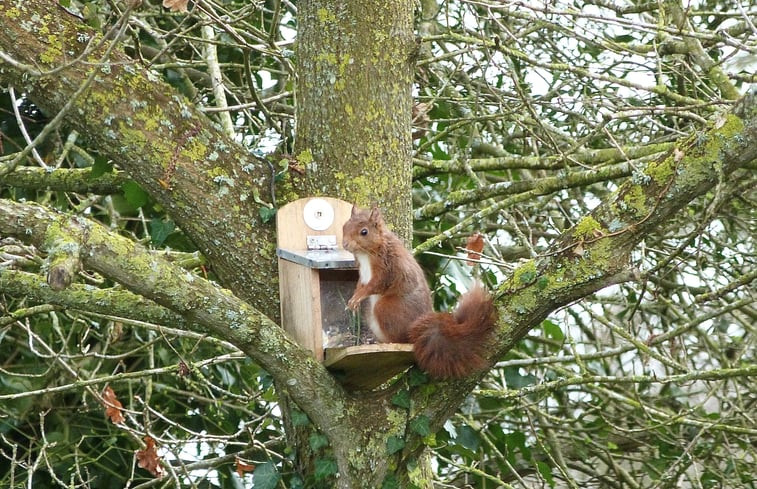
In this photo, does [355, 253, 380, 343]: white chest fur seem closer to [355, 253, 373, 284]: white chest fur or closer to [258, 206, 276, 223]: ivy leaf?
[355, 253, 373, 284]: white chest fur

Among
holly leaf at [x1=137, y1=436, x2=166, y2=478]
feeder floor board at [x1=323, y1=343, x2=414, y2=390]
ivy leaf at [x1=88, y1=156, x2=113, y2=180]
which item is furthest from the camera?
holly leaf at [x1=137, y1=436, x2=166, y2=478]

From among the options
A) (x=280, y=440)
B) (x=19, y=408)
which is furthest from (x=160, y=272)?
(x=19, y=408)

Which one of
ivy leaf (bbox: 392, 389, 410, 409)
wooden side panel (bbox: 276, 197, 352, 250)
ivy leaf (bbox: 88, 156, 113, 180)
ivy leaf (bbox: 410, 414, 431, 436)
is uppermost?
ivy leaf (bbox: 88, 156, 113, 180)

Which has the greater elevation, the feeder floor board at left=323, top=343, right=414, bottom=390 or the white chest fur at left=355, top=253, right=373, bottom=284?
the white chest fur at left=355, top=253, right=373, bottom=284

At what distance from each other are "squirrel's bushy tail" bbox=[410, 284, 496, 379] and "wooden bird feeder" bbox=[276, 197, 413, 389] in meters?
0.07

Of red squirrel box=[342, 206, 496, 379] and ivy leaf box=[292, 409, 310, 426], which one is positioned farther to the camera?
ivy leaf box=[292, 409, 310, 426]

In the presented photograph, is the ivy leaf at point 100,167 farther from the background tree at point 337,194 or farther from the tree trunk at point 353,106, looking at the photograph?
the tree trunk at point 353,106

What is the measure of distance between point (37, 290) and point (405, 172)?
141 centimetres

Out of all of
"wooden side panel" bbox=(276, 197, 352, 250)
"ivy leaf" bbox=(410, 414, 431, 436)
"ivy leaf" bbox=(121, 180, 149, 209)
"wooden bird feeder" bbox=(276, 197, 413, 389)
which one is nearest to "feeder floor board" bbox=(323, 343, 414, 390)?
"wooden bird feeder" bbox=(276, 197, 413, 389)

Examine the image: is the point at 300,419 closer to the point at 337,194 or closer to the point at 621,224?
the point at 337,194

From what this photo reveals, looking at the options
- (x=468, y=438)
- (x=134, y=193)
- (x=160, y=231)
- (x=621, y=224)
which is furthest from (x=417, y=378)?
(x=468, y=438)

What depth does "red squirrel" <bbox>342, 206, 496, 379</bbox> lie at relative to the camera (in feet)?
10.0

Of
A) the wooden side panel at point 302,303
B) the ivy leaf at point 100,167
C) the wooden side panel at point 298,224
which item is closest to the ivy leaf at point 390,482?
the wooden side panel at point 302,303

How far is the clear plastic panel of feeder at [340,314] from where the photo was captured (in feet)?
11.7
